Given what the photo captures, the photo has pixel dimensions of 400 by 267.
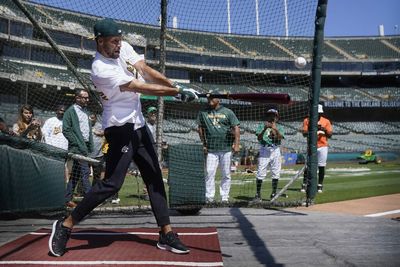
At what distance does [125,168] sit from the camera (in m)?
3.64

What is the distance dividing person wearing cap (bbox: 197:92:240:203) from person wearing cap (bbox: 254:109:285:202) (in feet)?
3.15

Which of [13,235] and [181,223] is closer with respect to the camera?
[13,235]

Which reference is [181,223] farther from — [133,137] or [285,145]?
[285,145]

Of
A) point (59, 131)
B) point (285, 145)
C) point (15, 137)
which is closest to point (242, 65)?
point (285, 145)

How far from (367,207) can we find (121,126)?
179 inches

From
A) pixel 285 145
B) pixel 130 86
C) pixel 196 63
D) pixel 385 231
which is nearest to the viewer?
pixel 130 86

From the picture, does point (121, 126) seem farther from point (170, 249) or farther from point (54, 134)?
point (54, 134)

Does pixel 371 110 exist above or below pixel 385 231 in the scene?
above

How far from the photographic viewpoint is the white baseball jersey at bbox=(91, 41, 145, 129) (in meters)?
3.44

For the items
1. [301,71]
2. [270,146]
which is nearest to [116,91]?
[270,146]

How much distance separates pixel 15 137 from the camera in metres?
5.14

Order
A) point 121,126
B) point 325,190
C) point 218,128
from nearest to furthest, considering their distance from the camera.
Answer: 1. point 121,126
2. point 218,128
3. point 325,190

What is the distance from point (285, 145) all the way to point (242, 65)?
37.5 ft

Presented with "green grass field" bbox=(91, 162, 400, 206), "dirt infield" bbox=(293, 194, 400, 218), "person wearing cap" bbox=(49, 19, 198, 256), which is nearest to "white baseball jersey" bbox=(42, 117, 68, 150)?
"green grass field" bbox=(91, 162, 400, 206)
